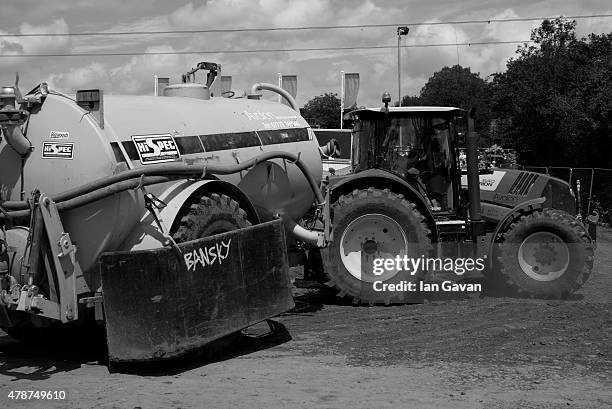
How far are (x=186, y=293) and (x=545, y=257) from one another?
17.6 ft

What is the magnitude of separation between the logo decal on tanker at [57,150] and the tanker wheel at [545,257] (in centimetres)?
573

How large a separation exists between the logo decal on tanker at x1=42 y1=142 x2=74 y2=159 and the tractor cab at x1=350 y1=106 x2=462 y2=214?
15.7ft

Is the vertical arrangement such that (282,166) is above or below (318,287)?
above

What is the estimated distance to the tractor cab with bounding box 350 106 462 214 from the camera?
995cm

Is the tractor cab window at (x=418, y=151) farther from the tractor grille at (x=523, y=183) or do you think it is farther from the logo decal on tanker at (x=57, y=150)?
the logo decal on tanker at (x=57, y=150)

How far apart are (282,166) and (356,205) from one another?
5.36 feet

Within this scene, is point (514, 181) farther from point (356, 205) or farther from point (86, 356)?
point (86, 356)

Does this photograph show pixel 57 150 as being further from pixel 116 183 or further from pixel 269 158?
pixel 269 158

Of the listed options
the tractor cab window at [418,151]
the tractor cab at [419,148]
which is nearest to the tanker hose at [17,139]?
the tractor cab at [419,148]

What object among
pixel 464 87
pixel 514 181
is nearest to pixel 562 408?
pixel 514 181

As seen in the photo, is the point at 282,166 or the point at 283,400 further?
the point at 282,166

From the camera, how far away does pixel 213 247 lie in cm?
640

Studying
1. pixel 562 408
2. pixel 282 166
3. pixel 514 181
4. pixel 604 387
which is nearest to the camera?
pixel 562 408

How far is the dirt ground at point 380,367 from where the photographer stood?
18.0 ft
